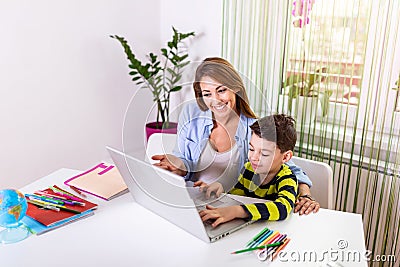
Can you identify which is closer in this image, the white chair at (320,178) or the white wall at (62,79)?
the white chair at (320,178)

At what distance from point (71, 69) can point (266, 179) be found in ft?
4.87

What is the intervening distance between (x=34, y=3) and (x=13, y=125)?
0.61 m

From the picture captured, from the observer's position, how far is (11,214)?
111cm

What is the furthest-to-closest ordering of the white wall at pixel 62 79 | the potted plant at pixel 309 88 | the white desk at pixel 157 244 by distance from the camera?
1. the white wall at pixel 62 79
2. the potted plant at pixel 309 88
3. the white desk at pixel 157 244

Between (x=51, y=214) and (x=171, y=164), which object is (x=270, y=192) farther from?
(x=51, y=214)

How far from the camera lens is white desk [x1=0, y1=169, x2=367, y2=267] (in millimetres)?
1020

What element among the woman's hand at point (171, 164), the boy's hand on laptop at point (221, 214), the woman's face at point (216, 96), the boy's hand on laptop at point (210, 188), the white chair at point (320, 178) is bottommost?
the white chair at point (320, 178)

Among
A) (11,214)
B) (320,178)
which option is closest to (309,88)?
(320,178)

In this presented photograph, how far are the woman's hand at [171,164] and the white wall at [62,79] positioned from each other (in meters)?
1.24

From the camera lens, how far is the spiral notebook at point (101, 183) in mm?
1380

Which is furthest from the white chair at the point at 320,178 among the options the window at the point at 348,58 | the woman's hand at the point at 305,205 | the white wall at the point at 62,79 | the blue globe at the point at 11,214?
the white wall at the point at 62,79

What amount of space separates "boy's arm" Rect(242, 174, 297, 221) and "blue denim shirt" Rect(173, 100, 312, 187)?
5.1 inches

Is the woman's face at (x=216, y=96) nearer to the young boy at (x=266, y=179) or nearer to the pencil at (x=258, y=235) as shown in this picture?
the young boy at (x=266, y=179)

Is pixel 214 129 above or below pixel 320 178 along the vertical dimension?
above
